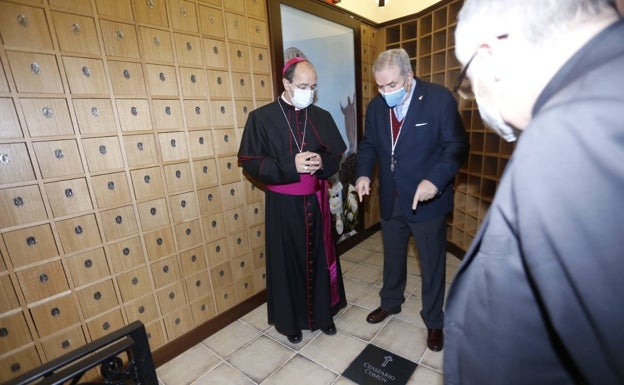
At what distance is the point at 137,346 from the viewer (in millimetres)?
866

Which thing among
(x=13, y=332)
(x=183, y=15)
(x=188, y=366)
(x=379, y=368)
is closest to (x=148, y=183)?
(x=13, y=332)

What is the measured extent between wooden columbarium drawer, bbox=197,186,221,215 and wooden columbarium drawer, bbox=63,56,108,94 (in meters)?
0.77

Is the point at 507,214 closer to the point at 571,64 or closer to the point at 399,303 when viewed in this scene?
the point at 571,64

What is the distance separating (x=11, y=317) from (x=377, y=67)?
2.16 meters

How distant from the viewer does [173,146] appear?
1778 millimetres

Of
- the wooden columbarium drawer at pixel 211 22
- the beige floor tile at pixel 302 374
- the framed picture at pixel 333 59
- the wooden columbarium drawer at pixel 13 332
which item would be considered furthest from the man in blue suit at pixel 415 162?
the wooden columbarium drawer at pixel 13 332

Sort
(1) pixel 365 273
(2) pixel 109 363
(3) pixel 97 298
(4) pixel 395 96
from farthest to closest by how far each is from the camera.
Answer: (1) pixel 365 273
(4) pixel 395 96
(3) pixel 97 298
(2) pixel 109 363

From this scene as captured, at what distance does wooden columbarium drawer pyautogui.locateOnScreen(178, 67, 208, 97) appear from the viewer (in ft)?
5.82

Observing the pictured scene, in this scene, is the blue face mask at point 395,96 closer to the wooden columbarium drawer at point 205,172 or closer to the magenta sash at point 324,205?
the magenta sash at point 324,205

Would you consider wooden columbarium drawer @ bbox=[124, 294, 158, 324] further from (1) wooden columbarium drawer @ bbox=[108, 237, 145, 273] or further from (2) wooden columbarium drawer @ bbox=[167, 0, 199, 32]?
(2) wooden columbarium drawer @ bbox=[167, 0, 199, 32]

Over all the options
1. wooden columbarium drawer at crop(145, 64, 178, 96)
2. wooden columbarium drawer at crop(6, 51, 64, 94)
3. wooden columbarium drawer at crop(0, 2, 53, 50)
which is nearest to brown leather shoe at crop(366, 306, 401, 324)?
wooden columbarium drawer at crop(145, 64, 178, 96)

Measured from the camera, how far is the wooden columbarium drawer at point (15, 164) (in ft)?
4.04

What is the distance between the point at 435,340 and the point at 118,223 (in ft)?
6.56

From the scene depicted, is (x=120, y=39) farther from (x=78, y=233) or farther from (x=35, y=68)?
(x=78, y=233)
